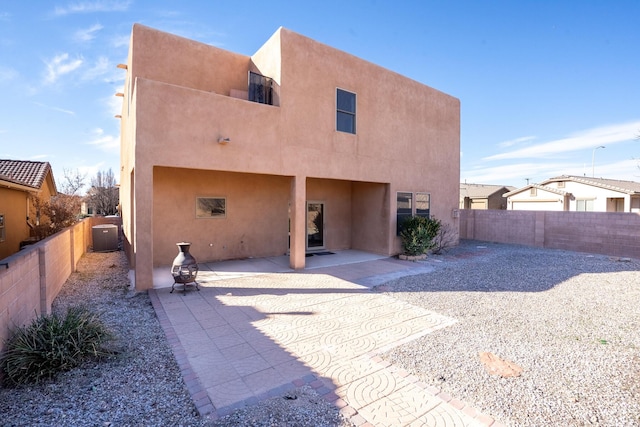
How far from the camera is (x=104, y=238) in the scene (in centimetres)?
1418

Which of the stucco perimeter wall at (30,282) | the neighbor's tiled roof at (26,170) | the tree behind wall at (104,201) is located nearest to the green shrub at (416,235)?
the stucco perimeter wall at (30,282)

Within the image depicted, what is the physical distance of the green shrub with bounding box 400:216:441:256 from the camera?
41.5 ft

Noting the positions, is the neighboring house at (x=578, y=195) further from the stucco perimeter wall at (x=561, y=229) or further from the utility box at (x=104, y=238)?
the utility box at (x=104, y=238)

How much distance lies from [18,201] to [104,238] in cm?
351

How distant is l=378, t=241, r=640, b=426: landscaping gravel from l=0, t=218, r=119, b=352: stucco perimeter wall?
5.30 m

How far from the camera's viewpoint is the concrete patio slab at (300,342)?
3477 mm

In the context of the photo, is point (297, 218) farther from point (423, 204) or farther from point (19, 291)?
point (423, 204)

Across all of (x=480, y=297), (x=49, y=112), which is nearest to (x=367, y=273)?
(x=480, y=297)

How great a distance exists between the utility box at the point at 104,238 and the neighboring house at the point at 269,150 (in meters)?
3.49

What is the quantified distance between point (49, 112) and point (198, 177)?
1624 centimetres

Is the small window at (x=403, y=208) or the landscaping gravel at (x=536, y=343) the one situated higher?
the small window at (x=403, y=208)

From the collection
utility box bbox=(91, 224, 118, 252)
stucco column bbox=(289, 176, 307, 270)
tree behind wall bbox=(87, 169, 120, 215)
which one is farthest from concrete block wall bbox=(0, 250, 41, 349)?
tree behind wall bbox=(87, 169, 120, 215)

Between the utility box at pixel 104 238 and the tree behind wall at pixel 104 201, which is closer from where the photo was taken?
the utility box at pixel 104 238

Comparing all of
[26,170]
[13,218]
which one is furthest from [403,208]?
[26,170]
